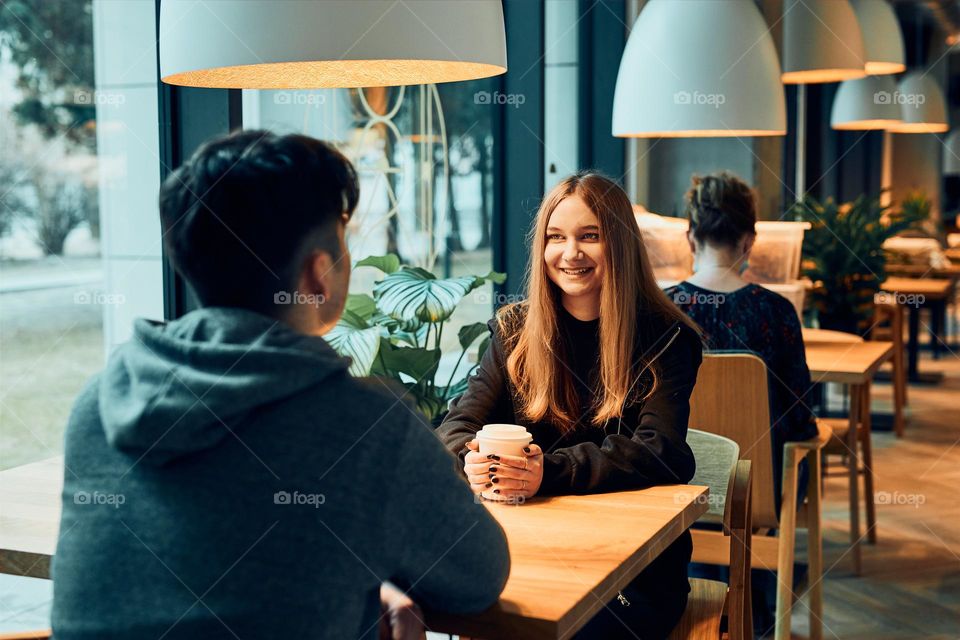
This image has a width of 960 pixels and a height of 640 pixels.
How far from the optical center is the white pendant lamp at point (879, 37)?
16.3ft

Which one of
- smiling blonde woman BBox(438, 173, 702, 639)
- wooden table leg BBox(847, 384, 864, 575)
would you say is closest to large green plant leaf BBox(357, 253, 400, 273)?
smiling blonde woman BBox(438, 173, 702, 639)

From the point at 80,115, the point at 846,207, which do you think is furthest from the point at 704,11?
the point at 80,115

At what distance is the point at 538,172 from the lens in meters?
4.32

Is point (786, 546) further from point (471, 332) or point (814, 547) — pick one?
point (471, 332)

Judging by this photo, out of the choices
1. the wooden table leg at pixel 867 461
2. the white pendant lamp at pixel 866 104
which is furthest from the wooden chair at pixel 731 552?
the white pendant lamp at pixel 866 104

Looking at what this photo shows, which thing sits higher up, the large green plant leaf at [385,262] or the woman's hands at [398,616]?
the large green plant leaf at [385,262]

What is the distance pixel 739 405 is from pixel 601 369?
2.68ft

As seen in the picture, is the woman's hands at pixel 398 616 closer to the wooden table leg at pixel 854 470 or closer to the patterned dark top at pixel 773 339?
the patterned dark top at pixel 773 339

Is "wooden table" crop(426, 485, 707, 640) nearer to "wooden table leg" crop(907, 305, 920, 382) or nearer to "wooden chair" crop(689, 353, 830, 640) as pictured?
"wooden chair" crop(689, 353, 830, 640)

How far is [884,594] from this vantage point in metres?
3.77

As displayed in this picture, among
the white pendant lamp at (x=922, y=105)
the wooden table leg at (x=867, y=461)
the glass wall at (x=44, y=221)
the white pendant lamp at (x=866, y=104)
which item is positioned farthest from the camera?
the white pendant lamp at (x=922, y=105)

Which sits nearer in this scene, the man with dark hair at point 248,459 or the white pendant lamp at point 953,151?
the man with dark hair at point 248,459

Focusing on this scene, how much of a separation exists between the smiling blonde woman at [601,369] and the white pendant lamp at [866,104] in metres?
4.45

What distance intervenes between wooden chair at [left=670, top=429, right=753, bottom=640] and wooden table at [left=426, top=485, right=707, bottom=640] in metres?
0.09
